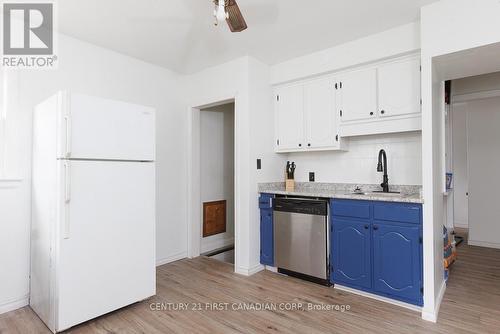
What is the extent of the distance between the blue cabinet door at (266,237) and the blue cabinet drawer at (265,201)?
0.05 meters

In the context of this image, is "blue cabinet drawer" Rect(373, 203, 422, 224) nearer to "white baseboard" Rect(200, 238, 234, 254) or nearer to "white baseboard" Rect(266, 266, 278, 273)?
"white baseboard" Rect(266, 266, 278, 273)

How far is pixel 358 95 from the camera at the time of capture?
9.53 feet

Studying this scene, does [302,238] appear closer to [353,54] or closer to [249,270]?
[249,270]

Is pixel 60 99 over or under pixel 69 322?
over

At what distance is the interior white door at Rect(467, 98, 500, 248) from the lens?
4258 millimetres

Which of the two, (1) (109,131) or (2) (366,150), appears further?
(2) (366,150)

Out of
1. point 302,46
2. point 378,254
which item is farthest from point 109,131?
point 378,254

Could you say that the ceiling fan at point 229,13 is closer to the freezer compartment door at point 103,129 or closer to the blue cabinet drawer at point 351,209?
the freezer compartment door at point 103,129

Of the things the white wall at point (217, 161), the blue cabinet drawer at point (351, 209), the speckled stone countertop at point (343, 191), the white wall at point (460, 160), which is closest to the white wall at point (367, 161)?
the speckled stone countertop at point (343, 191)

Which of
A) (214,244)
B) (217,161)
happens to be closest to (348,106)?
(217,161)

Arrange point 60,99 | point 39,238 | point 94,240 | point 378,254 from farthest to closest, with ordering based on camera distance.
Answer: point 378,254 → point 39,238 → point 94,240 → point 60,99

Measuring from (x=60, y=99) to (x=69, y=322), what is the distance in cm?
161

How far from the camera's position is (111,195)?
2268mm

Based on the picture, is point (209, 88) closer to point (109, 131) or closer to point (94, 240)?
point (109, 131)
